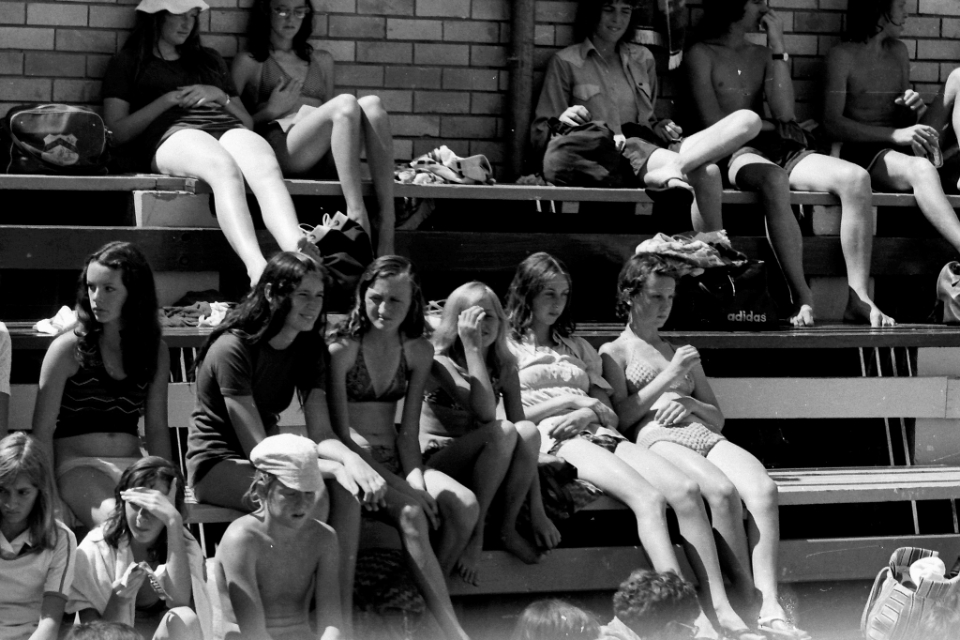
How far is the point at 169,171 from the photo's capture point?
243 inches

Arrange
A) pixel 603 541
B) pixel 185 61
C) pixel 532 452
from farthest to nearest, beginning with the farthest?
pixel 185 61, pixel 603 541, pixel 532 452

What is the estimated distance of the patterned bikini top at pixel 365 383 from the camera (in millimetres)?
4871

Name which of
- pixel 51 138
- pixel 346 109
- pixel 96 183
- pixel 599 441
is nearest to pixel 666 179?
pixel 346 109

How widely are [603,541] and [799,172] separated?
8.96 feet

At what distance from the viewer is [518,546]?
487 centimetres

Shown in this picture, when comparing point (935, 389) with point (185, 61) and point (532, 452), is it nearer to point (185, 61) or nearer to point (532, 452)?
point (532, 452)

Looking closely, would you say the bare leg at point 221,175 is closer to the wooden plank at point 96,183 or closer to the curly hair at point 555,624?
the wooden plank at point 96,183

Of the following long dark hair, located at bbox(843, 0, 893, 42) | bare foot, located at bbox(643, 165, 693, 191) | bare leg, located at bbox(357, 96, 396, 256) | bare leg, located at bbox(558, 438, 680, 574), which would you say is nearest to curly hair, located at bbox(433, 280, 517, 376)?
bare leg, located at bbox(558, 438, 680, 574)

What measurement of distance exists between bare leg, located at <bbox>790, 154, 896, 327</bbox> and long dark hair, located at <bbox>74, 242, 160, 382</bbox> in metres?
3.51

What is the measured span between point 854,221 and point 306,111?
8.57ft

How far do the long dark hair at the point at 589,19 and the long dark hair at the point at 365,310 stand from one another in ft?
9.71

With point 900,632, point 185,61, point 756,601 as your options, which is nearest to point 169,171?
point 185,61

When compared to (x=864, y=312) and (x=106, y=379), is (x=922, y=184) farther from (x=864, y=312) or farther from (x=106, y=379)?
(x=106, y=379)

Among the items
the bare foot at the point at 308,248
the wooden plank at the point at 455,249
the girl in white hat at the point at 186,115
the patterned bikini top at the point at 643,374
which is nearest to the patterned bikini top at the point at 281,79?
the girl in white hat at the point at 186,115
